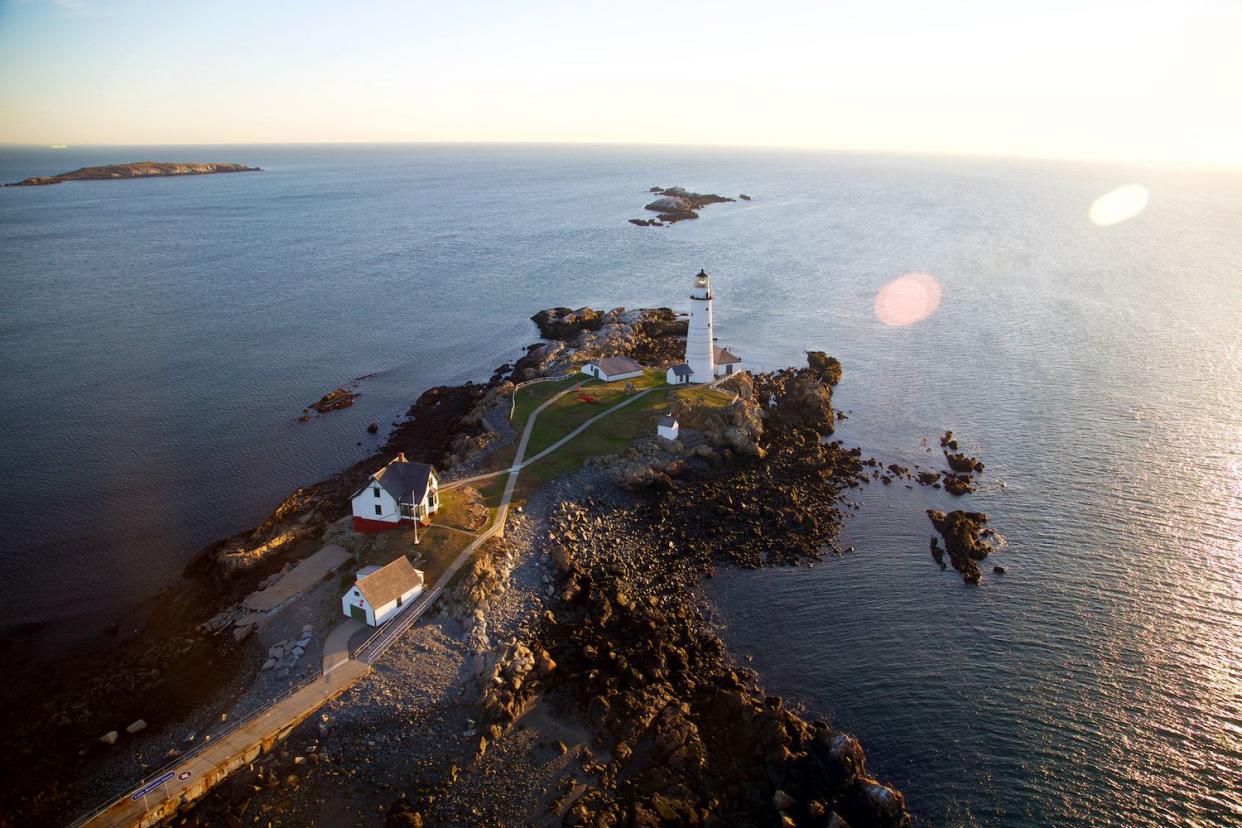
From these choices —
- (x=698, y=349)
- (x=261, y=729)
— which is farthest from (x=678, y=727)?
(x=698, y=349)

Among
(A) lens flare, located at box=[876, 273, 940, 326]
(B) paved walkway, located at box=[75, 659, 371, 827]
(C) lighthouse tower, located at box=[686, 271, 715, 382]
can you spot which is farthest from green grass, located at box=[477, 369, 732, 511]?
(A) lens flare, located at box=[876, 273, 940, 326]

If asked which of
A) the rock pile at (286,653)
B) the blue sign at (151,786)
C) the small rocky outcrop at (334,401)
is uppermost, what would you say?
the small rocky outcrop at (334,401)

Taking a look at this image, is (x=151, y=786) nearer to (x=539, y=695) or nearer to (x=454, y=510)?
(x=539, y=695)

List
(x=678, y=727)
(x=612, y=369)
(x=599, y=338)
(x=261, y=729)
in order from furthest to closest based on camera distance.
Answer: (x=599, y=338), (x=612, y=369), (x=678, y=727), (x=261, y=729)

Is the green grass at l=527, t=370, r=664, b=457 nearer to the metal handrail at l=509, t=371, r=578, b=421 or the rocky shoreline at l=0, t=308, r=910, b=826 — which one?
the metal handrail at l=509, t=371, r=578, b=421

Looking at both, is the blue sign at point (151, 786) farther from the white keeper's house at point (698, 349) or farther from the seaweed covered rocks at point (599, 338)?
the white keeper's house at point (698, 349)

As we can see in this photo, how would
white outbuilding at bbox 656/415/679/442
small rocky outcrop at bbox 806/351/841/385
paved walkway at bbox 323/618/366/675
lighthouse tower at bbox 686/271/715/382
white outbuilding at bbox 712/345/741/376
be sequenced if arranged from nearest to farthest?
paved walkway at bbox 323/618/366/675, white outbuilding at bbox 656/415/679/442, lighthouse tower at bbox 686/271/715/382, white outbuilding at bbox 712/345/741/376, small rocky outcrop at bbox 806/351/841/385

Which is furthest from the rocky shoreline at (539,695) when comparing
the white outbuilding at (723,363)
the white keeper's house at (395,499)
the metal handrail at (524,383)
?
the white outbuilding at (723,363)
